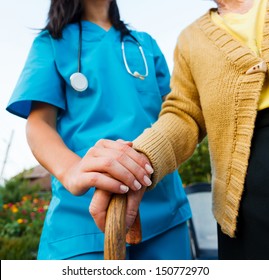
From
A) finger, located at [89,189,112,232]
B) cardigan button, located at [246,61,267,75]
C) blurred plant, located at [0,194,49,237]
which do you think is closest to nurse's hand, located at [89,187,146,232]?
finger, located at [89,189,112,232]

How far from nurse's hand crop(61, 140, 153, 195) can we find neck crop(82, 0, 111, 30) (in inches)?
23.2

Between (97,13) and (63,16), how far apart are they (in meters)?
0.12

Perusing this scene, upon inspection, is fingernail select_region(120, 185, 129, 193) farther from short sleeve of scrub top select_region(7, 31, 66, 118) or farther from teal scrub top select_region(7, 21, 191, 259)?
short sleeve of scrub top select_region(7, 31, 66, 118)

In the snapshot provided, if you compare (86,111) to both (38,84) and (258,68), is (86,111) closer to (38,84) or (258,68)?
(38,84)

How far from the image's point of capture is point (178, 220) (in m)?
1.08

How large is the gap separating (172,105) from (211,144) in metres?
0.14

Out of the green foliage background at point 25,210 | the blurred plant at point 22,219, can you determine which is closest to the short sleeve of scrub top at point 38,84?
the green foliage background at point 25,210

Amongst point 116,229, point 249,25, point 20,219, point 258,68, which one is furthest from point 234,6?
point 20,219

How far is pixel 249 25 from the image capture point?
91 centimetres

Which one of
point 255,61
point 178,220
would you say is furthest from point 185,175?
point 255,61

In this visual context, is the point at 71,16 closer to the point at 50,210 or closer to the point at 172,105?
the point at 172,105

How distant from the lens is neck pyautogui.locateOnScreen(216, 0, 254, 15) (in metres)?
0.96

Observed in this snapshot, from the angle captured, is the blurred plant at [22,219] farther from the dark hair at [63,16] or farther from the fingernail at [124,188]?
the fingernail at [124,188]
